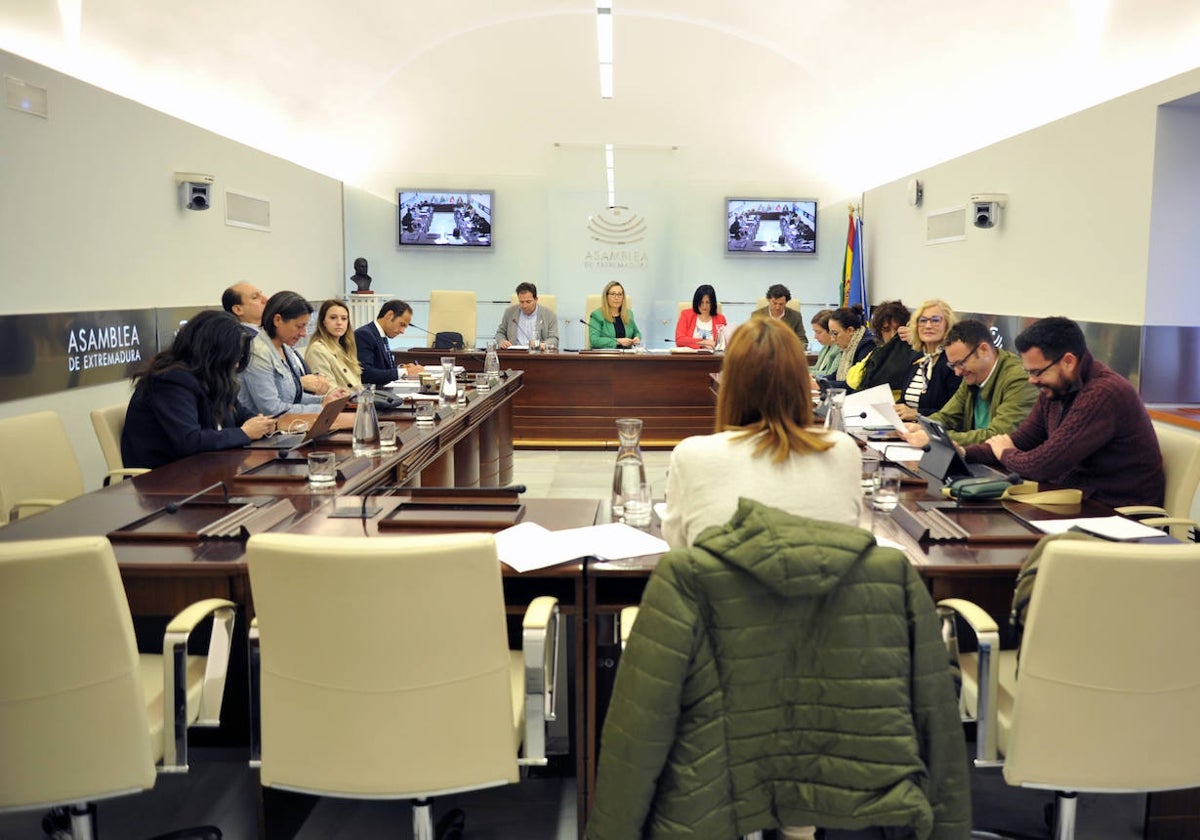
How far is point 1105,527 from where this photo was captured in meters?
2.32

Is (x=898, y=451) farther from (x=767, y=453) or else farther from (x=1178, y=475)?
(x=767, y=453)

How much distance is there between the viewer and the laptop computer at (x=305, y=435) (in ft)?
11.0

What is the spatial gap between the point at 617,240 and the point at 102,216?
610 centimetres

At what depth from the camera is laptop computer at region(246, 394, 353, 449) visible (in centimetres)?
337

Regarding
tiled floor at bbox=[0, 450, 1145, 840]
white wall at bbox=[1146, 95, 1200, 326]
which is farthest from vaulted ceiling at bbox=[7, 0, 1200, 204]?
tiled floor at bbox=[0, 450, 1145, 840]

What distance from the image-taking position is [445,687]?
1.70 meters

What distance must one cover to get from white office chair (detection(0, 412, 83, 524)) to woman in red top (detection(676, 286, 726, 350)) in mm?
5560

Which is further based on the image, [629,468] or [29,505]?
[29,505]

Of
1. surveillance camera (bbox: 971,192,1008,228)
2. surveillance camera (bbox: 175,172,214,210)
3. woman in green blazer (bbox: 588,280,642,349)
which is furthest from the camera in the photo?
woman in green blazer (bbox: 588,280,642,349)

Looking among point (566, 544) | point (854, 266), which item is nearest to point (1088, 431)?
point (566, 544)

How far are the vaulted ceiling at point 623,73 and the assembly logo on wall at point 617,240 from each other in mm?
812

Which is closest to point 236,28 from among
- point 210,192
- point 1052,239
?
point 210,192

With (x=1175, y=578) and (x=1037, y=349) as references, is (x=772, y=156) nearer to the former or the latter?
(x=1037, y=349)

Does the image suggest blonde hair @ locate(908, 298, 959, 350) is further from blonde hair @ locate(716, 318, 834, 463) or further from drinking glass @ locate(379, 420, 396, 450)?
blonde hair @ locate(716, 318, 834, 463)
